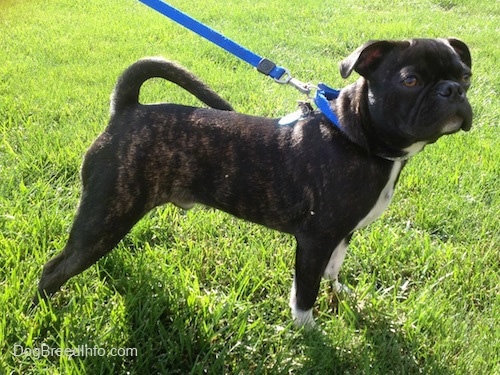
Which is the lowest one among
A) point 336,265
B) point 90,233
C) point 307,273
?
point 336,265

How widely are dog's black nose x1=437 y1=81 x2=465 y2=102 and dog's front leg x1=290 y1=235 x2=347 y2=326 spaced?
2.87ft

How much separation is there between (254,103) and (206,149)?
2.80 metres

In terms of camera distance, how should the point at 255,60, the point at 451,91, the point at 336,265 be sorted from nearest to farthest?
the point at 451,91 < the point at 255,60 < the point at 336,265

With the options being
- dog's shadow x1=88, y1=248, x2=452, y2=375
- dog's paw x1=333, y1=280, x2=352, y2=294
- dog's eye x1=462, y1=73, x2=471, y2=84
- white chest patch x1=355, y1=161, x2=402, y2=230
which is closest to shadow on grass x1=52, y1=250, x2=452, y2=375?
dog's shadow x1=88, y1=248, x2=452, y2=375

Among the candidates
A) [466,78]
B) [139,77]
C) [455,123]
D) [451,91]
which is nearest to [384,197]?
[455,123]

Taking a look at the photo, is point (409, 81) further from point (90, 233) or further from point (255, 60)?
point (90, 233)

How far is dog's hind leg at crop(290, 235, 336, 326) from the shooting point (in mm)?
2592

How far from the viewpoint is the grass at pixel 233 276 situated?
8.29ft

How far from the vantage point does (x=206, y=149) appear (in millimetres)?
2641

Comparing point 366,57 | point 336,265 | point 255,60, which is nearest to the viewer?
point 366,57

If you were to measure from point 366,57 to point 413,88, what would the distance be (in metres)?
0.27

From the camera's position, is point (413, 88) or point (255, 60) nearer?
point (413, 88)

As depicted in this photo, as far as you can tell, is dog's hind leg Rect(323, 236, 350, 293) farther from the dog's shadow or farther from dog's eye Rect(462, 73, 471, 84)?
dog's eye Rect(462, 73, 471, 84)

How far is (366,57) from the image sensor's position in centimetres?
241
